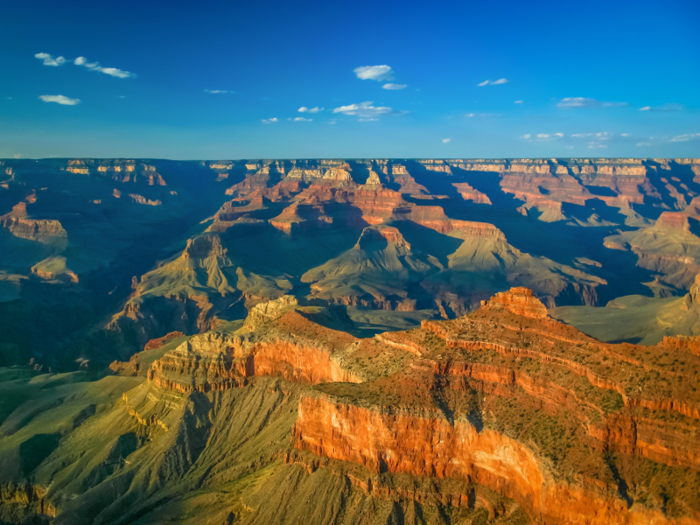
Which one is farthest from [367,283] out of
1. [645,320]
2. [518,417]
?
[518,417]

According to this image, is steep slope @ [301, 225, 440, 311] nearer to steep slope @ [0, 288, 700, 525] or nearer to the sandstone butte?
steep slope @ [0, 288, 700, 525]

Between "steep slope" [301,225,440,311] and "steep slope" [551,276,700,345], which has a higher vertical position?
"steep slope" [551,276,700,345]

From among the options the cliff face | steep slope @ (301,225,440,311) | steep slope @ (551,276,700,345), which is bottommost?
steep slope @ (301,225,440,311)

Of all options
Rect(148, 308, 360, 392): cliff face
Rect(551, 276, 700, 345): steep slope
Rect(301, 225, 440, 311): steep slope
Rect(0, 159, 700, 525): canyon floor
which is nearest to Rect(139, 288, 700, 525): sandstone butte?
Rect(0, 159, 700, 525): canyon floor

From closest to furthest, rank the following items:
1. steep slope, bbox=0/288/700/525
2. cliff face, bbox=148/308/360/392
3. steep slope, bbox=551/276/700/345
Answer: steep slope, bbox=0/288/700/525
cliff face, bbox=148/308/360/392
steep slope, bbox=551/276/700/345

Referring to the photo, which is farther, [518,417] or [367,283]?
[367,283]

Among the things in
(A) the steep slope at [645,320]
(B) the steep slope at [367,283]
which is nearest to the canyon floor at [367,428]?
(A) the steep slope at [645,320]

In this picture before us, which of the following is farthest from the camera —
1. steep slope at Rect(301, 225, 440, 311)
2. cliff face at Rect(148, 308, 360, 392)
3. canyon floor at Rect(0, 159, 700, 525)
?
steep slope at Rect(301, 225, 440, 311)

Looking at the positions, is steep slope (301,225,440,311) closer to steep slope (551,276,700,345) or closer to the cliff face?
steep slope (551,276,700,345)

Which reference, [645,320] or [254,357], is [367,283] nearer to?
[645,320]

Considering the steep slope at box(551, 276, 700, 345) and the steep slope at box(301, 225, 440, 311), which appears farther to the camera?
the steep slope at box(301, 225, 440, 311)
